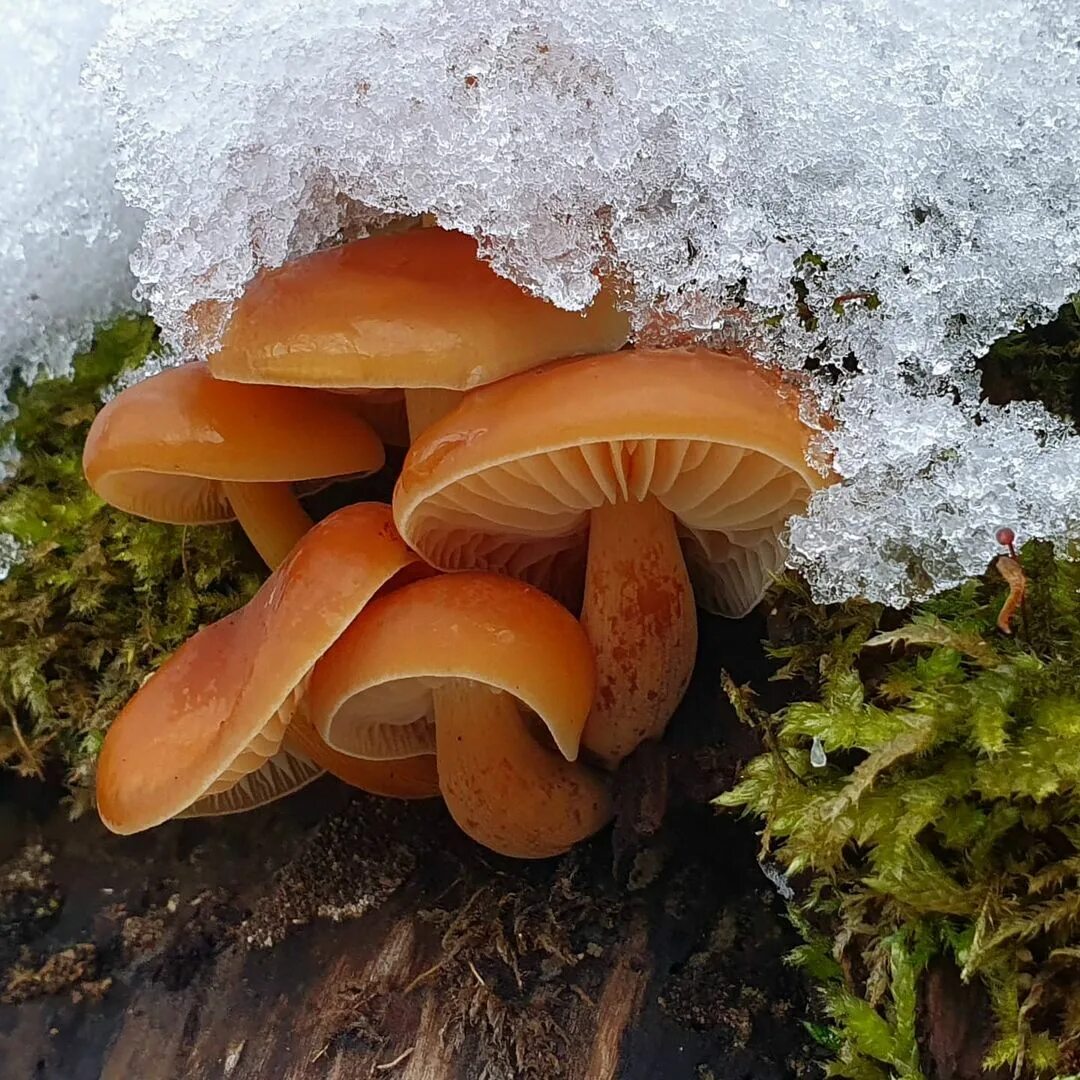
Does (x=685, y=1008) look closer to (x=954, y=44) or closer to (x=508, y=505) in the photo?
(x=508, y=505)

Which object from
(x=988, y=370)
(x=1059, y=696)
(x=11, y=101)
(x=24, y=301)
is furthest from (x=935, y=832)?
(x=11, y=101)

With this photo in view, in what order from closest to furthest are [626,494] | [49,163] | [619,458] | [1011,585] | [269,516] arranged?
[1011,585] < [619,458] < [626,494] < [269,516] < [49,163]

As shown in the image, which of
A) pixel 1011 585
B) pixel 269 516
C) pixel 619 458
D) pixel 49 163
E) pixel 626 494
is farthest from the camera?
pixel 49 163

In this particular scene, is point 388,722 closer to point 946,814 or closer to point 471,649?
point 471,649

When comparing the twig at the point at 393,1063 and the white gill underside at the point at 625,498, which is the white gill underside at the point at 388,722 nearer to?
the white gill underside at the point at 625,498

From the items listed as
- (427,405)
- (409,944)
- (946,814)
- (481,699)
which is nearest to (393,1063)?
(409,944)

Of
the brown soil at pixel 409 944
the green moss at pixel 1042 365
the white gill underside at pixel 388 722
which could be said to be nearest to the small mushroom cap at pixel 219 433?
the white gill underside at pixel 388 722
